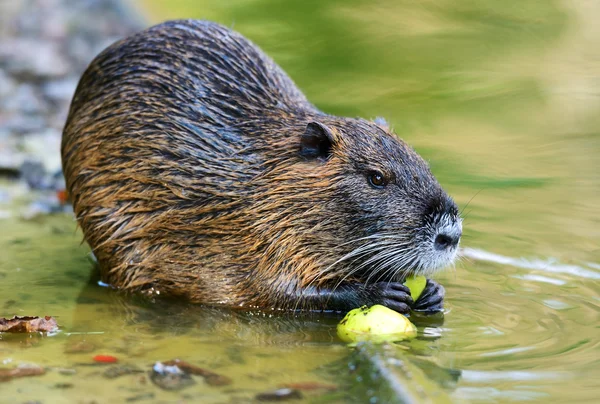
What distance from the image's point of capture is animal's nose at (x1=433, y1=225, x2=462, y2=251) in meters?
4.51

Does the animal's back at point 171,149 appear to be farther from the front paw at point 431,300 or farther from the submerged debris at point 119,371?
the submerged debris at point 119,371

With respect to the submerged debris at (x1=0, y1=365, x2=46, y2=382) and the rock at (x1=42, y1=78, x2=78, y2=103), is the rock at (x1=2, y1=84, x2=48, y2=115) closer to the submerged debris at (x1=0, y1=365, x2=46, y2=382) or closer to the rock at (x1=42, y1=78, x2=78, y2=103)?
the rock at (x1=42, y1=78, x2=78, y2=103)

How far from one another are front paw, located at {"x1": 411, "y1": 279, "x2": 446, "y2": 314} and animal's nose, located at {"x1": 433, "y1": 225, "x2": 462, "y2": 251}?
0.30m

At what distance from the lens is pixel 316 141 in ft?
16.0

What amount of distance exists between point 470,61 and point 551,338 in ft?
14.6

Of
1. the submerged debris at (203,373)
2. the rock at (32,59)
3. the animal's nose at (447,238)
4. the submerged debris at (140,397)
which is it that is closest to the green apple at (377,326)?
the animal's nose at (447,238)

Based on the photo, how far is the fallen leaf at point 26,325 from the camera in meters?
4.20

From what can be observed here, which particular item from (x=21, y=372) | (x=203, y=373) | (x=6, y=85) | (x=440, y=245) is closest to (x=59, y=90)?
(x=6, y=85)

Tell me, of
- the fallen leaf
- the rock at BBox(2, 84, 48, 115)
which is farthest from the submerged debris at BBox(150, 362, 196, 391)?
the rock at BBox(2, 84, 48, 115)

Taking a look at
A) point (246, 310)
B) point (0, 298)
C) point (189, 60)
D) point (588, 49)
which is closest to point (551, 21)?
point (588, 49)

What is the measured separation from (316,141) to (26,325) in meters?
1.66

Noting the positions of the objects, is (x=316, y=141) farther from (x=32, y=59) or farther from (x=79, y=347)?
(x=32, y=59)

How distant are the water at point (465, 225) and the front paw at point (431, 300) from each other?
76 mm

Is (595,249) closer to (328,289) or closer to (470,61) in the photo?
(328,289)
